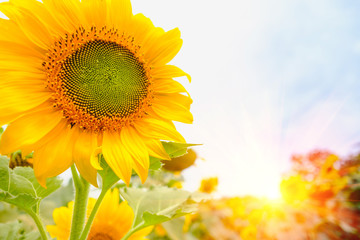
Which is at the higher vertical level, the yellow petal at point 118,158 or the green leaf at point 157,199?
the yellow petal at point 118,158

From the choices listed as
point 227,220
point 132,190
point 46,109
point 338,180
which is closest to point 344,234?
point 338,180

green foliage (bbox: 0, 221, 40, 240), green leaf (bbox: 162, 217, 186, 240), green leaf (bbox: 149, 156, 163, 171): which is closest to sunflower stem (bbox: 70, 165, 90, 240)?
green leaf (bbox: 149, 156, 163, 171)

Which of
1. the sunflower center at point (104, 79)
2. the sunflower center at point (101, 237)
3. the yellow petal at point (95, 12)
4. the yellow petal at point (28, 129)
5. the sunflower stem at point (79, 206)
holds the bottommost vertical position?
the sunflower center at point (101, 237)

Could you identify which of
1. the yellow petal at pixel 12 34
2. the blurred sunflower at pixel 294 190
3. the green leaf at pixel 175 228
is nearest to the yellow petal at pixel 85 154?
the yellow petal at pixel 12 34

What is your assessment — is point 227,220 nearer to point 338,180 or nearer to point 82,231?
point 338,180

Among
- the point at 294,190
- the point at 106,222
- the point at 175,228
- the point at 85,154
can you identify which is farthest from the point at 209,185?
the point at 85,154

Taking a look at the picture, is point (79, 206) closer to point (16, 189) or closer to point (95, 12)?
point (16, 189)

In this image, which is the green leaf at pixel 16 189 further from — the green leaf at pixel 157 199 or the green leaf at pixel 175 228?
the green leaf at pixel 175 228
